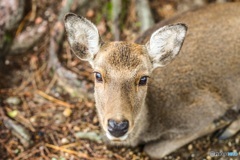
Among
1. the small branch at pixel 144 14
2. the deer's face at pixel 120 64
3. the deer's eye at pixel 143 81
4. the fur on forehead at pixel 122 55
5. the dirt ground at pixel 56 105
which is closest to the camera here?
the deer's face at pixel 120 64

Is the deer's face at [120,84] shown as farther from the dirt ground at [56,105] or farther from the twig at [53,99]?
the twig at [53,99]

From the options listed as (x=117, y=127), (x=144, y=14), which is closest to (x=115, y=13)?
(x=144, y=14)

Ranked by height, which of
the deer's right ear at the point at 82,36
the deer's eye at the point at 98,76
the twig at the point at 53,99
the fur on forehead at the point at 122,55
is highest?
the deer's right ear at the point at 82,36

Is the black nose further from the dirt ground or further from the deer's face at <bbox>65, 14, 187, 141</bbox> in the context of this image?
the dirt ground

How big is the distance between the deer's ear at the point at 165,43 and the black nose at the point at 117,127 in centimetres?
110

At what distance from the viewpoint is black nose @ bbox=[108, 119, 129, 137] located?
4984 millimetres

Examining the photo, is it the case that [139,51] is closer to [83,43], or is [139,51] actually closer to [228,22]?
[83,43]

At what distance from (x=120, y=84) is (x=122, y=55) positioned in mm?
365

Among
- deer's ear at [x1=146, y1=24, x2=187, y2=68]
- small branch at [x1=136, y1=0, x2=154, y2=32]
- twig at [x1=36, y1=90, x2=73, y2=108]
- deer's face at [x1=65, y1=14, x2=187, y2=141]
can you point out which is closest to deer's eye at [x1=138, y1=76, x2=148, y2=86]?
deer's face at [x1=65, y1=14, x2=187, y2=141]

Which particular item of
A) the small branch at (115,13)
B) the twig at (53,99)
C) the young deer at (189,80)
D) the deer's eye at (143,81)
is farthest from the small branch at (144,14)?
the deer's eye at (143,81)

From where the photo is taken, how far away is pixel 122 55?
540cm

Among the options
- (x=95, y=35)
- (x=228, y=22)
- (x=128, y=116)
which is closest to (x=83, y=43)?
(x=95, y=35)

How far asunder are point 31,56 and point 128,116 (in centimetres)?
306

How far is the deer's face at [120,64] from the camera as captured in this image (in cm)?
511
